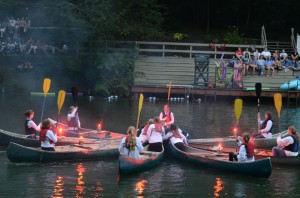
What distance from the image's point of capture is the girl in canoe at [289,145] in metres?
19.3

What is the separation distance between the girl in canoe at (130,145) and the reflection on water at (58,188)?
1791 mm

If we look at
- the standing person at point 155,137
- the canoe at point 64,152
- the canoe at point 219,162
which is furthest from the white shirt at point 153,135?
the canoe at point 64,152

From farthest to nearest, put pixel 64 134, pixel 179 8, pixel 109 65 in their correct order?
pixel 179 8 → pixel 109 65 → pixel 64 134

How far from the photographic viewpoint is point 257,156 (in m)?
19.7

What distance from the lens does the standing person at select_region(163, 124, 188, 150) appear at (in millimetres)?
20750

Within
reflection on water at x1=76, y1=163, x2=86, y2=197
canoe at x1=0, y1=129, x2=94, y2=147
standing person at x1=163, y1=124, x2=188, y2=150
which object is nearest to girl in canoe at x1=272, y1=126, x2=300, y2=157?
standing person at x1=163, y1=124, x2=188, y2=150

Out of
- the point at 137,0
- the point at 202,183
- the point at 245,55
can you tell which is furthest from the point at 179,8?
the point at 202,183

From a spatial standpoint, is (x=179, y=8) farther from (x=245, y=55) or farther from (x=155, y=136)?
(x=155, y=136)

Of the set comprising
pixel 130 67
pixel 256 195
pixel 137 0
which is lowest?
pixel 256 195

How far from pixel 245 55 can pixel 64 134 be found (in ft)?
62.1

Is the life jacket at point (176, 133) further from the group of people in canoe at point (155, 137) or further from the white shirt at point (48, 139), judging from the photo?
the white shirt at point (48, 139)

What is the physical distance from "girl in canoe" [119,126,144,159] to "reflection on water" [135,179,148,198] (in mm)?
861

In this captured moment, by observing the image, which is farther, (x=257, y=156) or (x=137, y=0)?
(x=137, y=0)

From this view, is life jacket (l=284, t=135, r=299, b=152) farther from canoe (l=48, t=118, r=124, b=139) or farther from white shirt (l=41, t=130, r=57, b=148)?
white shirt (l=41, t=130, r=57, b=148)
